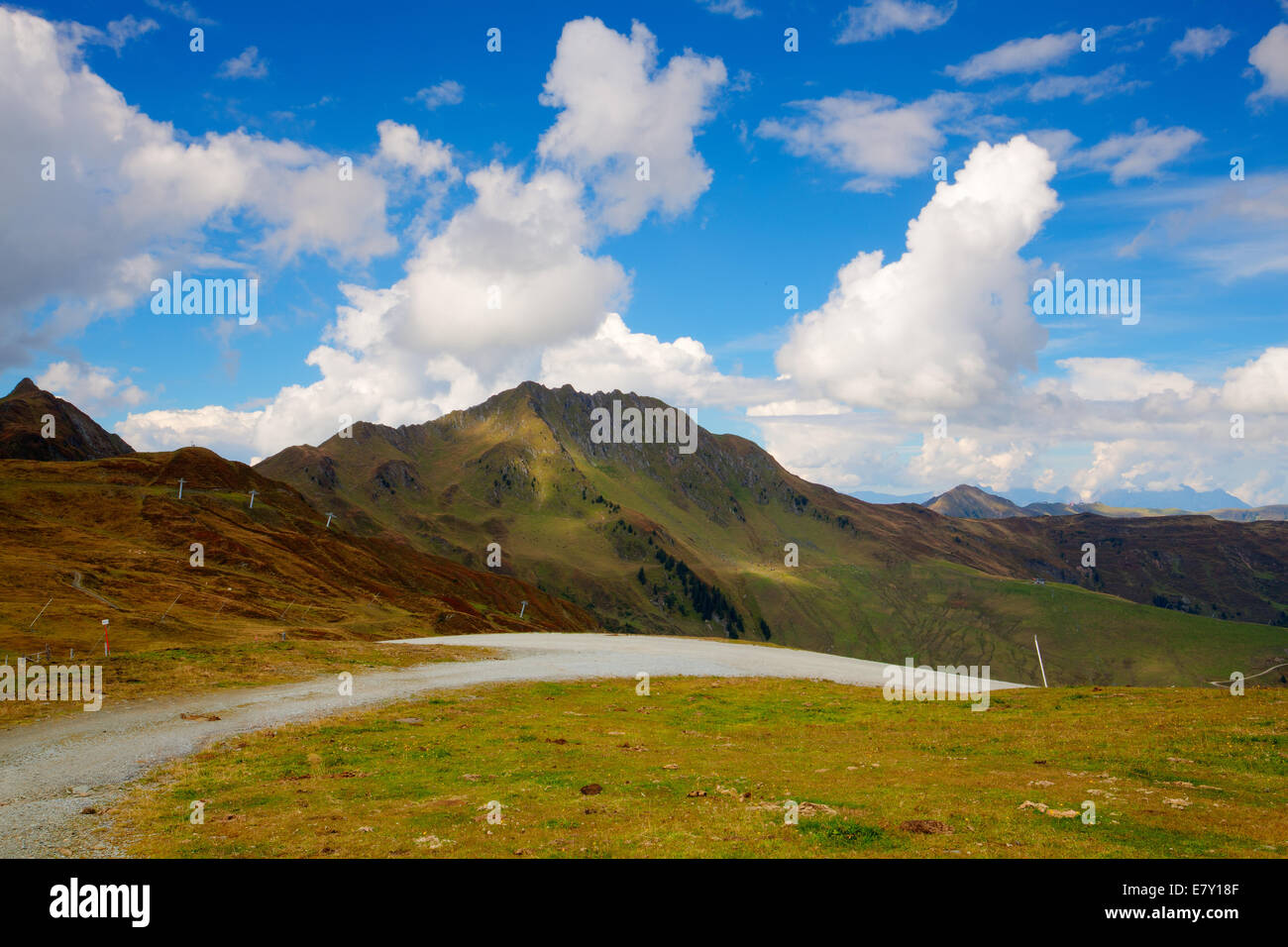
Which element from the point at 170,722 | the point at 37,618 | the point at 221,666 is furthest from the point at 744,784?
the point at 37,618

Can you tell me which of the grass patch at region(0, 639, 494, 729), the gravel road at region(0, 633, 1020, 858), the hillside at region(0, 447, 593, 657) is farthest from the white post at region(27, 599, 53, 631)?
the gravel road at region(0, 633, 1020, 858)

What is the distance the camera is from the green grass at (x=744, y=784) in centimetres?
1669

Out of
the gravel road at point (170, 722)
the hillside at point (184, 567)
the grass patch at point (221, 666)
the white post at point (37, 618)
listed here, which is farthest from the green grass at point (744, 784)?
the white post at point (37, 618)

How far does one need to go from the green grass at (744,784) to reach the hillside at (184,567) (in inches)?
1601

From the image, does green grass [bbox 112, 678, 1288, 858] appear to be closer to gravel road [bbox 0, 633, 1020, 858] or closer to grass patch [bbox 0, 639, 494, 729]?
gravel road [bbox 0, 633, 1020, 858]

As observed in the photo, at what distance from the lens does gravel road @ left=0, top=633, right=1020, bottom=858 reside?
2005 cm

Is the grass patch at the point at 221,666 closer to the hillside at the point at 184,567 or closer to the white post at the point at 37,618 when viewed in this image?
the hillside at the point at 184,567

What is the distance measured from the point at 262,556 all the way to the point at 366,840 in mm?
122669

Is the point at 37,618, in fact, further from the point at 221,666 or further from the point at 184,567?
the point at 184,567

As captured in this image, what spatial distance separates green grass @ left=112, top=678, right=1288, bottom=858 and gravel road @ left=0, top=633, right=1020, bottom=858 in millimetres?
1605
